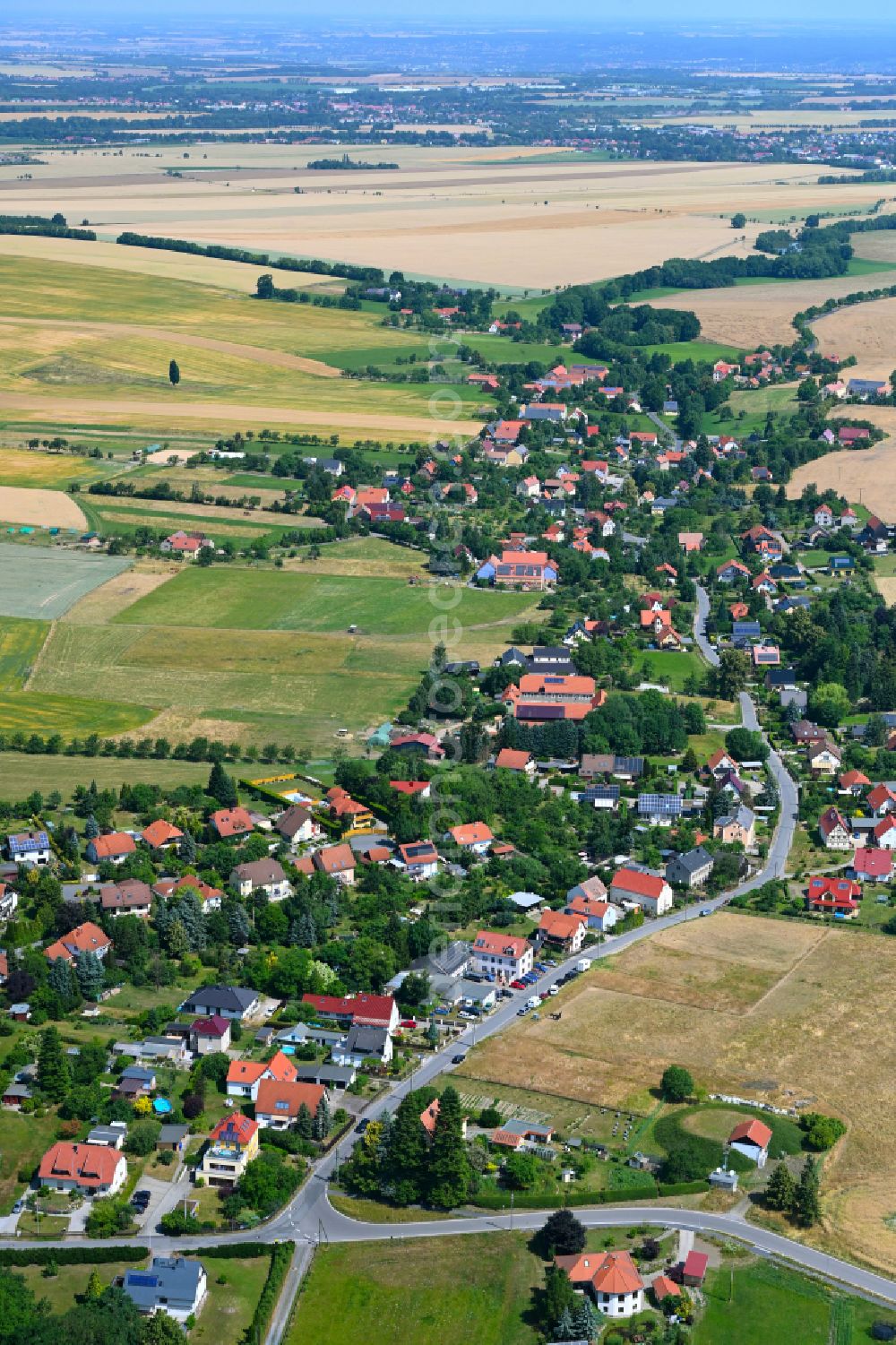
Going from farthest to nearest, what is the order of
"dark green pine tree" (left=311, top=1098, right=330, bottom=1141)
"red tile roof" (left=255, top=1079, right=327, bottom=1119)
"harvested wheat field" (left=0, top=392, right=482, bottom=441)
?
1. "harvested wheat field" (left=0, top=392, right=482, bottom=441)
2. "red tile roof" (left=255, top=1079, right=327, bottom=1119)
3. "dark green pine tree" (left=311, top=1098, right=330, bottom=1141)

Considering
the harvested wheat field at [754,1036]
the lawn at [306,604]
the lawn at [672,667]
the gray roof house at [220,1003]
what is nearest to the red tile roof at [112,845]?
the gray roof house at [220,1003]

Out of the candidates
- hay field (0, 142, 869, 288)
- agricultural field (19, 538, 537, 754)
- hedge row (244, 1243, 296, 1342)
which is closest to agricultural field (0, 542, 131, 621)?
agricultural field (19, 538, 537, 754)

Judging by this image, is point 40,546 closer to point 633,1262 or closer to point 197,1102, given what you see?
point 197,1102

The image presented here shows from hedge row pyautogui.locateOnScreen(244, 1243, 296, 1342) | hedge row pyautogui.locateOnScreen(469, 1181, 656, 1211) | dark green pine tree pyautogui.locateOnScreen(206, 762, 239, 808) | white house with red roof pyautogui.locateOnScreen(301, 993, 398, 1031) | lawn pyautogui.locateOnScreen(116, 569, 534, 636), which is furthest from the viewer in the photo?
lawn pyautogui.locateOnScreen(116, 569, 534, 636)

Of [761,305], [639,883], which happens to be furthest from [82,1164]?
[761,305]

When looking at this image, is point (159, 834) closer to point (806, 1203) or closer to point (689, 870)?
point (689, 870)

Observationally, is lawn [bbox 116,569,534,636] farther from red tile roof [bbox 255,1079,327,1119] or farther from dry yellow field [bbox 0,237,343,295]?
dry yellow field [bbox 0,237,343,295]
